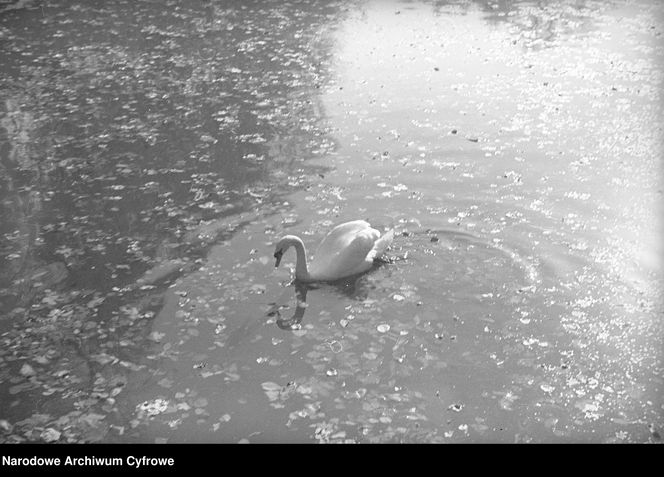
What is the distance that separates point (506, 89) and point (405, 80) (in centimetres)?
165

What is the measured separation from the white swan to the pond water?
0.17 metres

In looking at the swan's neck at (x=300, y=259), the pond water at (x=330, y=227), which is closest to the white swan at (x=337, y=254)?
the swan's neck at (x=300, y=259)

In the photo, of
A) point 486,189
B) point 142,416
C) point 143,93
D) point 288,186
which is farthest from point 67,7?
point 142,416

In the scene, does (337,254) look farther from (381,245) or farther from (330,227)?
(330,227)

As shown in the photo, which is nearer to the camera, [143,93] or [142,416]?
[142,416]

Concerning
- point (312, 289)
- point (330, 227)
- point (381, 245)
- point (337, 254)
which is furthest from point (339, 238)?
point (330, 227)

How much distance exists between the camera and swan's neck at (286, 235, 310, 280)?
23.6 feet

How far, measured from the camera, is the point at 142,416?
18.6 ft

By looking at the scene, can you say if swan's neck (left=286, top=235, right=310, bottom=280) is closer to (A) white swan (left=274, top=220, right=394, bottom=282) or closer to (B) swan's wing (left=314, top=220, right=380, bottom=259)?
(A) white swan (left=274, top=220, right=394, bottom=282)

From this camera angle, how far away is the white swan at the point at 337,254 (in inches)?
286

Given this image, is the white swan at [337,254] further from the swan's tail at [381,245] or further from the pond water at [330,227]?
the pond water at [330,227]

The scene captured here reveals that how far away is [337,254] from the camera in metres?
7.32

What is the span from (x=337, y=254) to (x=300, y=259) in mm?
386
